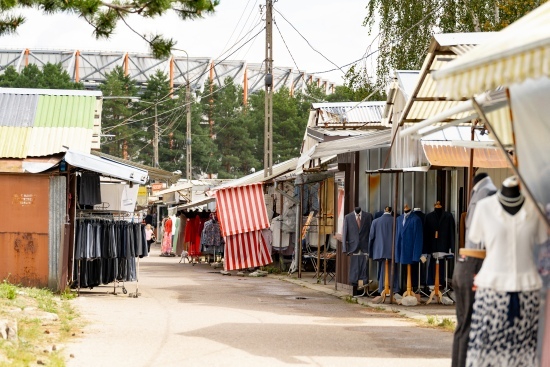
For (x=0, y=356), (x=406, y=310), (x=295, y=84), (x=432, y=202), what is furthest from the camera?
(x=295, y=84)

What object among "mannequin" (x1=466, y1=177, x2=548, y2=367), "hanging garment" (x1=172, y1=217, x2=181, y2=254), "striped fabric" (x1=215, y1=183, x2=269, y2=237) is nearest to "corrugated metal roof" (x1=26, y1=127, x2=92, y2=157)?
"striped fabric" (x1=215, y1=183, x2=269, y2=237)

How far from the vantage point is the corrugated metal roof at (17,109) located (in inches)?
873

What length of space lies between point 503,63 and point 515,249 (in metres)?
1.52

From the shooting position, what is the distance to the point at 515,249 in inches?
318

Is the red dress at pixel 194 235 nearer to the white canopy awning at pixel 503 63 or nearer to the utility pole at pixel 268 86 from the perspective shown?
the utility pole at pixel 268 86

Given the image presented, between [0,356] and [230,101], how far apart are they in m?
75.7

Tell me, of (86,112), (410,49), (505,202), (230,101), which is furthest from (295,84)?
(505,202)

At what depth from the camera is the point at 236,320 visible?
15.6 metres

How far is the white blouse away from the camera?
26.5ft

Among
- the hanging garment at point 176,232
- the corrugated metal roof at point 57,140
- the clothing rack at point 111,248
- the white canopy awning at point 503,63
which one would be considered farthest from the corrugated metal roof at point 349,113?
the white canopy awning at point 503,63

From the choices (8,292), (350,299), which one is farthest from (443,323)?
(8,292)

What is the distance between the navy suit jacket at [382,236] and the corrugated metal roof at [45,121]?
601 centimetres

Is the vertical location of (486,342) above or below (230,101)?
below

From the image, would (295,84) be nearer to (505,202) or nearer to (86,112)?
(86,112)
